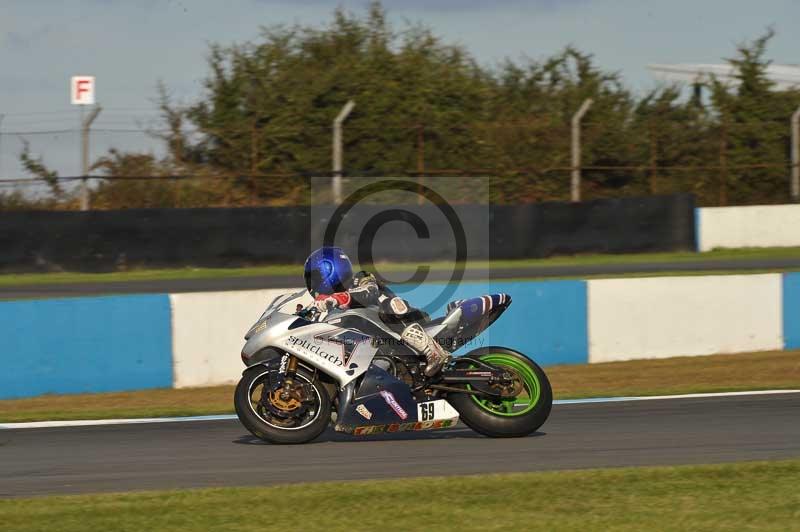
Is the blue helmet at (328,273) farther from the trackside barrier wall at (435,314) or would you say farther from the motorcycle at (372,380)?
the trackside barrier wall at (435,314)

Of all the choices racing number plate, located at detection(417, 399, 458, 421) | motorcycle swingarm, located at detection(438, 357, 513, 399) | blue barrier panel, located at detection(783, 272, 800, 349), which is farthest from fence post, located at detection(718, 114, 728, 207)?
racing number plate, located at detection(417, 399, 458, 421)

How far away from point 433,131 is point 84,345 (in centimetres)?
1352

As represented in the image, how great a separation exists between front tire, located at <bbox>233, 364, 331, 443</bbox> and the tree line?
42.2 ft

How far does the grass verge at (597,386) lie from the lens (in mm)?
9648

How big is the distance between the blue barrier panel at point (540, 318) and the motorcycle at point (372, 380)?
4048 mm

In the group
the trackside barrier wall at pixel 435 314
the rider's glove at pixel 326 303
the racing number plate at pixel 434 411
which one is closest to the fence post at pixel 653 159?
the trackside barrier wall at pixel 435 314

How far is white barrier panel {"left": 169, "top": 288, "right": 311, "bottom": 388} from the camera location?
11.2 m

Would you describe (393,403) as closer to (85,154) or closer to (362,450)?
(362,450)

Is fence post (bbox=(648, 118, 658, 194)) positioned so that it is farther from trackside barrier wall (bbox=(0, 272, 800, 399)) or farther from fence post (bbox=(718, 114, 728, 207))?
trackside barrier wall (bbox=(0, 272, 800, 399))

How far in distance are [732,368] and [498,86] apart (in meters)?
19.7

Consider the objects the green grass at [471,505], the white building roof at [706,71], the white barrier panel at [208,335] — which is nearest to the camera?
the green grass at [471,505]

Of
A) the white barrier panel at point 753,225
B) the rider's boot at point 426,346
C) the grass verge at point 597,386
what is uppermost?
the white barrier panel at point 753,225

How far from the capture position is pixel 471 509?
5.73 m

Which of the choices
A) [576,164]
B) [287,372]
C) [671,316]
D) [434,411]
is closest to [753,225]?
[576,164]
